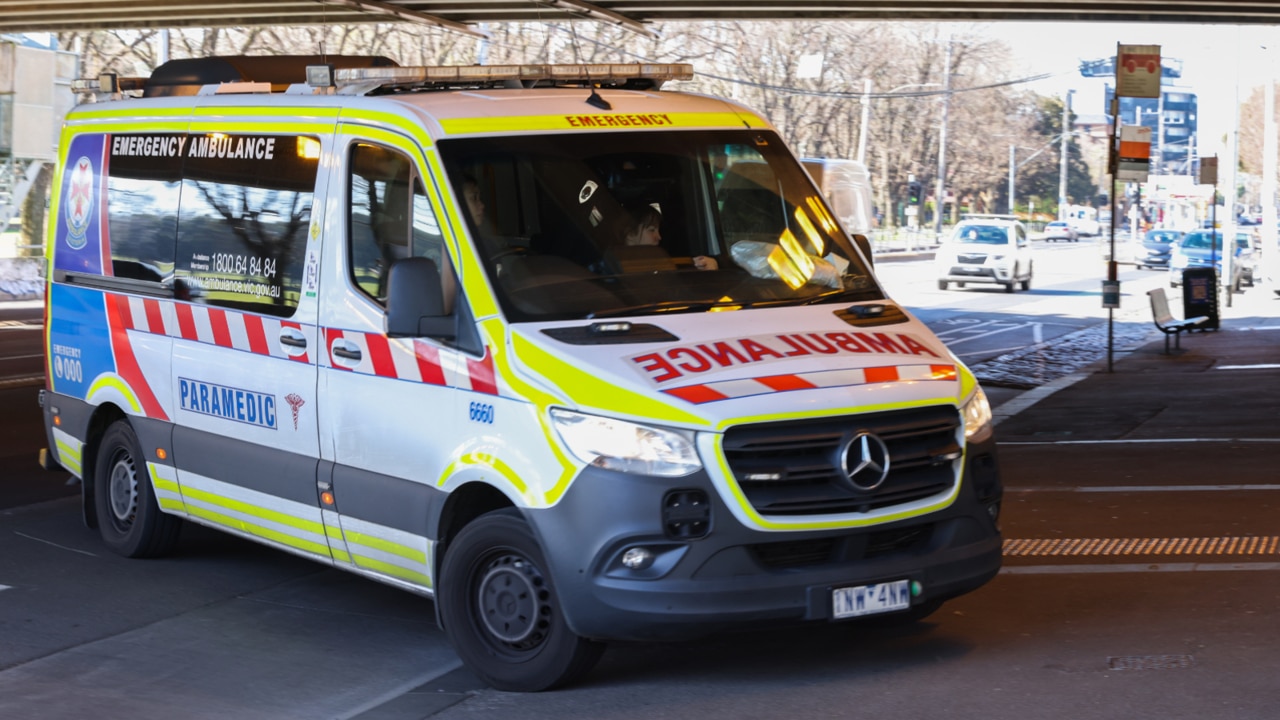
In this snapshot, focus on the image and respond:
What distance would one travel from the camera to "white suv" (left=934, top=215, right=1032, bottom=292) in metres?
40.8

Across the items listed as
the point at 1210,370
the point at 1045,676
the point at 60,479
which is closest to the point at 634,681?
the point at 1045,676

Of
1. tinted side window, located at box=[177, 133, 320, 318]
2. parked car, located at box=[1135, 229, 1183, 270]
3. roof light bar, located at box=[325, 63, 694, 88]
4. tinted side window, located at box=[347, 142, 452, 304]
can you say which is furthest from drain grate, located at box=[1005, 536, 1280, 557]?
parked car, located at box=[1135, 229, 1183, 270]

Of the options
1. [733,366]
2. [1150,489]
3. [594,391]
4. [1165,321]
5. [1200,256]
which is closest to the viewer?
[594,391]

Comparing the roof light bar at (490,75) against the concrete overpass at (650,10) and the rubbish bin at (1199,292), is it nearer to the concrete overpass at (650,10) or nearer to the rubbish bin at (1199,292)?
the concrete overpass at (650,10)

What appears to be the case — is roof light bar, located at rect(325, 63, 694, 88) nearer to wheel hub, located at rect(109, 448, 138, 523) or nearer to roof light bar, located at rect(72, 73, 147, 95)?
roof light bar, located at rect(72, 73, 147, 95)

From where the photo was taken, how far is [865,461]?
5848mm

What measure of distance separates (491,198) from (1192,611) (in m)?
3.54

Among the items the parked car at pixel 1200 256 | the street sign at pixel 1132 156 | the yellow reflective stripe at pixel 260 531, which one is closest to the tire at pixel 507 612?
the yellow reflective stripe at pixel 260 531

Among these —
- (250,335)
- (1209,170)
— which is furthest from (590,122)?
(1209,170)

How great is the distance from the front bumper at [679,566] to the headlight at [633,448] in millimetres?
40

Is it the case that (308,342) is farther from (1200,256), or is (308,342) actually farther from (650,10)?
(1200,256)

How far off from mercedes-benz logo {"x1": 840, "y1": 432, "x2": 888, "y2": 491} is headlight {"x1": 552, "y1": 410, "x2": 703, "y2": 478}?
1.87ft

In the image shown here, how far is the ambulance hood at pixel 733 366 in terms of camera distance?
573 centimetres

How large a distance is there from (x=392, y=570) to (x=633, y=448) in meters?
1.61
